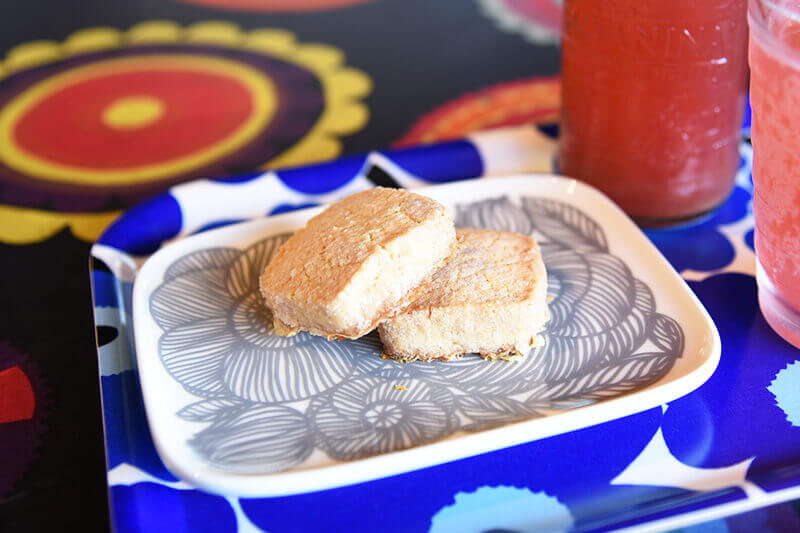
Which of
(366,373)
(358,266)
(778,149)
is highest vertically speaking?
(778,149)

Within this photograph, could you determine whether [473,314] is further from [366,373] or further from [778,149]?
[778,149]

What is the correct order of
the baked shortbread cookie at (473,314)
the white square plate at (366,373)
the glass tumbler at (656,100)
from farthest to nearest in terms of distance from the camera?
the glass tumbler at (656,100), the baked shortbread cookie at (473,314), the white square plate at (366,373)

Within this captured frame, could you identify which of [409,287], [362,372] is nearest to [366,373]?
[362,372]

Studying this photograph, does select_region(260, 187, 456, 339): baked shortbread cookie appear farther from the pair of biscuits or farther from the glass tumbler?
the glass tumbler

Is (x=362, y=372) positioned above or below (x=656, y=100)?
below

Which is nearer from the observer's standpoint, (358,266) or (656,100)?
(358,266)

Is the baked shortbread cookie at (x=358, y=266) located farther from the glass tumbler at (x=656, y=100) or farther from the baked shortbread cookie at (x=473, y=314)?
the glass tumbler at (x=656, y=100)

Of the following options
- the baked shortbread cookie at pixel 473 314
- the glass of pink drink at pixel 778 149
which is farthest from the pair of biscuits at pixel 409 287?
the glass of pink drink at pixel 778 149

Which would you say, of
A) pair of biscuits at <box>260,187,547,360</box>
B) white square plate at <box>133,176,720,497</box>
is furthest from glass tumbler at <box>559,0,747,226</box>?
pair of biscuits at <box>260,187,547,360</box>
